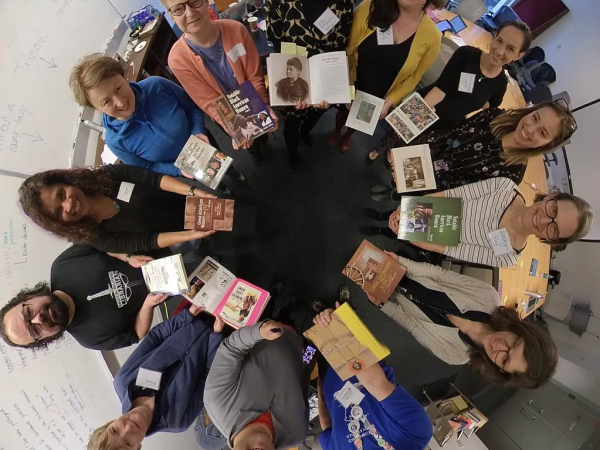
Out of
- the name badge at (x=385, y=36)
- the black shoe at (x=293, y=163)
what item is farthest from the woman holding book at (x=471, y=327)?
the name badge at (x=385, y=36)

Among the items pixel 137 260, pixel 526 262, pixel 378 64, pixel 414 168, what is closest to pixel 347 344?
pixel 414 168

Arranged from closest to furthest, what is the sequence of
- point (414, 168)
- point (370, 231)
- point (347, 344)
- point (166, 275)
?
point (347, 344) < point (166, 275) < point (414, 168) < point (370, 231)

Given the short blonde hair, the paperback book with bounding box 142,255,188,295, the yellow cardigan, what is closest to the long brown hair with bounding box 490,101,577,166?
the yellow cardigan

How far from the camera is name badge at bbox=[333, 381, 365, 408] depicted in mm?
2158

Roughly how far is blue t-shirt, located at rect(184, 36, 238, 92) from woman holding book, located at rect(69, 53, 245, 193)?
0.33 m

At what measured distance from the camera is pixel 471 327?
81.8 inches

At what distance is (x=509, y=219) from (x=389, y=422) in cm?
161

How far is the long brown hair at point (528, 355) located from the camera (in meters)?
1.73

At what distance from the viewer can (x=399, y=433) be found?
6.49 feet

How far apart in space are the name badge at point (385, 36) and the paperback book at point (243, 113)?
3.34ft

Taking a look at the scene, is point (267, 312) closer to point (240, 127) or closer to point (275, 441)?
point (275, 441)

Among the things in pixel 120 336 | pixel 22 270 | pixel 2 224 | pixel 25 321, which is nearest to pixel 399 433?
pixel 120 336

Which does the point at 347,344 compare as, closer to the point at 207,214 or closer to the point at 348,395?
the point at 348,395

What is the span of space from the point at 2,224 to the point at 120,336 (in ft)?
3.80
